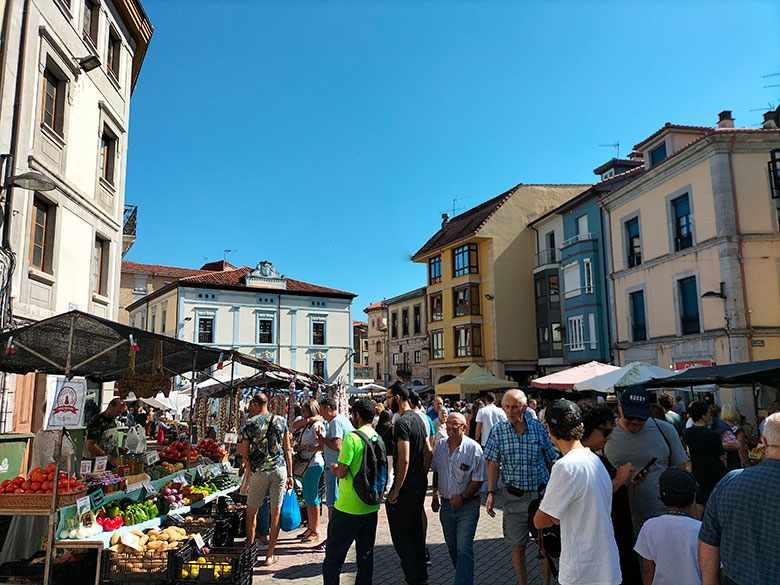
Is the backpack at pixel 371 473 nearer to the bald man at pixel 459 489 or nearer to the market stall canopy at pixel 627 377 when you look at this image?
the bald man at pixel 459 489

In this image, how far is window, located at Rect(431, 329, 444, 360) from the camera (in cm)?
4028

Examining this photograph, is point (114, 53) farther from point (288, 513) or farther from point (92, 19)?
point (288, 513)

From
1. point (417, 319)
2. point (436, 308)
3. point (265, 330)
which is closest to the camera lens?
point (265, 330)

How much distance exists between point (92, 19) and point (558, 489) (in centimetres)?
1567

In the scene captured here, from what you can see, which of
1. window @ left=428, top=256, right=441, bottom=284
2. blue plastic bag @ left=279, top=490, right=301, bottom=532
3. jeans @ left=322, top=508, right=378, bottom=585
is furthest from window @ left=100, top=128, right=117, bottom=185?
window @ left=428, top=256, right=441, bottom=284

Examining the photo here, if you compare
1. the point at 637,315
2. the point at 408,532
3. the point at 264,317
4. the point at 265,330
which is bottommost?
the point at 408,532

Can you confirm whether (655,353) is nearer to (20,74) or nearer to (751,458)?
(751,458)

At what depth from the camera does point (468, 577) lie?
5266 mm

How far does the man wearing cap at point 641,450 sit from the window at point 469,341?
3218 cm

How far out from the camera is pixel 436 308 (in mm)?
41719

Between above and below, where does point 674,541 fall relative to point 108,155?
below

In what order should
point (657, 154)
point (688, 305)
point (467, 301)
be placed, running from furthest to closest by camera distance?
point (467, 301) → point (657, 154) → point (688, 305)

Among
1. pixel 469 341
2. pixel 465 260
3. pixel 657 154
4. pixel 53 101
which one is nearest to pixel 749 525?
pixel 53 101

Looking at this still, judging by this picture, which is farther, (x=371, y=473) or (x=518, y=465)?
(x=518, y=465)
